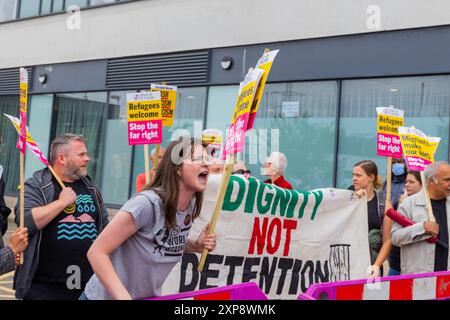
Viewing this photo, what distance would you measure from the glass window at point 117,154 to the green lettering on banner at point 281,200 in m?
9.68

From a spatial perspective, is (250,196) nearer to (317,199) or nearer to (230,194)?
(230,194)

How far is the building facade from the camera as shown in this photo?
988 centimetres

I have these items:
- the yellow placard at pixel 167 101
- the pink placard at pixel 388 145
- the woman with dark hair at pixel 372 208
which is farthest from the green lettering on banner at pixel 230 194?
the yellow placard at pixel 167 101

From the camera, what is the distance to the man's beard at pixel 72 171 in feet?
13.5

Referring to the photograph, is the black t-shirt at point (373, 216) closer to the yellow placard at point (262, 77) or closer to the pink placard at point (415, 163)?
the pink placard at point (415, 163)

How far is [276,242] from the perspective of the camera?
179 inches

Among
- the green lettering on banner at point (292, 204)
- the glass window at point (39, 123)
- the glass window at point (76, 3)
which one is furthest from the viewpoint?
the glass window at point (39, 123)

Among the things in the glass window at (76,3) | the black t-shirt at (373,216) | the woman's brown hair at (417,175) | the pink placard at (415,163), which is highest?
the glass window at (76,3)

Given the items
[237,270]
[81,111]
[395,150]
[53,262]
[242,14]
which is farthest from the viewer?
[81,111]

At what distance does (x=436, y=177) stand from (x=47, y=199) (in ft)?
10.1

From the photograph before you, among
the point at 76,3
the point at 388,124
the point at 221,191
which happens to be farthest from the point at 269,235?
the point at 76,3

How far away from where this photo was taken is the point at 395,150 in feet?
19.8

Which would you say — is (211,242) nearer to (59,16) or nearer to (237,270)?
(237,270)
